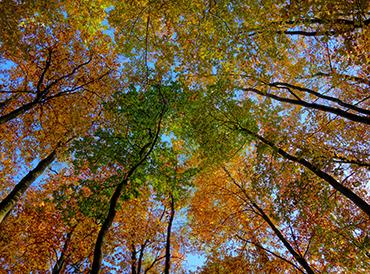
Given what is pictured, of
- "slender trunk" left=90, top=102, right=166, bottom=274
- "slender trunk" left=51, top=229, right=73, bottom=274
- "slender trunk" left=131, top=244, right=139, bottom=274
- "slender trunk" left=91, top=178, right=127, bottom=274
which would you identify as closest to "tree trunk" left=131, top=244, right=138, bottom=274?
"slender trunk" left=131, top=244, right=139, bottom=274

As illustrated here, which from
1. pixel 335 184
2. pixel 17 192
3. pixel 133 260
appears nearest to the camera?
pixel 335 184

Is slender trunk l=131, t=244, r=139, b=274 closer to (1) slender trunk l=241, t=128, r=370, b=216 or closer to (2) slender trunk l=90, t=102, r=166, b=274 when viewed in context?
(2) slender trunk l=90, t=102, r=166, b=274

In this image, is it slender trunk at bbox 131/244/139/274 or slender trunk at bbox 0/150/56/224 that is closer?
slender trunk at bbox 0/150/56/224

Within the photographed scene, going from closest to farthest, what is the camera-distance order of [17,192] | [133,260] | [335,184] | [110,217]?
1. [110,217]
2. [335,184]
3. [17,192]
4. [133,260]

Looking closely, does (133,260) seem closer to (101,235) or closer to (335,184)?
(101,235)

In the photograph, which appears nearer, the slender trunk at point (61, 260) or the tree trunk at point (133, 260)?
the slender trunk at point (61, 260)

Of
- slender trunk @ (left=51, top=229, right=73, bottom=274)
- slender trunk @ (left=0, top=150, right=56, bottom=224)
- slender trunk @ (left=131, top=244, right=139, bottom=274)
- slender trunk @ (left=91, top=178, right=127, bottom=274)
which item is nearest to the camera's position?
slender trunk @ (left=91, top=178, right=127, bottom=274)

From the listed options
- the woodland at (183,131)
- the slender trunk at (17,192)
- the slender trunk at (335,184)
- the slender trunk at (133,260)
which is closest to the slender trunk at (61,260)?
the woodland at (183,131)

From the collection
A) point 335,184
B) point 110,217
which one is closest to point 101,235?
point 110,217

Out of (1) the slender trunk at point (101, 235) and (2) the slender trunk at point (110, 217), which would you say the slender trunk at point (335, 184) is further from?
(1) the slender trunk at point (101, 235)

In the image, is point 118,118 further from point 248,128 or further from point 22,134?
point 22,134

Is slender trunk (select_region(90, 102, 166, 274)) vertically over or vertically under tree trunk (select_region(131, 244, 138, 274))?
under

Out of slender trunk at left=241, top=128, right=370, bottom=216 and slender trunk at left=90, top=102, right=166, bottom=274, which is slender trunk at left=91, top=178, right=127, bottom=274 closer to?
slender trunk at left=90, top=102, right=166, bottom=274

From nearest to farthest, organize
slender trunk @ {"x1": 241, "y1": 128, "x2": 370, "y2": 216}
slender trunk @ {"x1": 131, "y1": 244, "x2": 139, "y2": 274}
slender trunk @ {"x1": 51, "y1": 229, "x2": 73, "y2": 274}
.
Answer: slender trunk @ {"x1": 241, "y1": 128, "x2": 370, "y2": 216}, slender trunk @ {"x1": 51, "y1": 229, "x2": 73, "y2": 274}, slender trunk @ {"x1": 131, "y1": 244, "x2": 139, "y2": 274}
